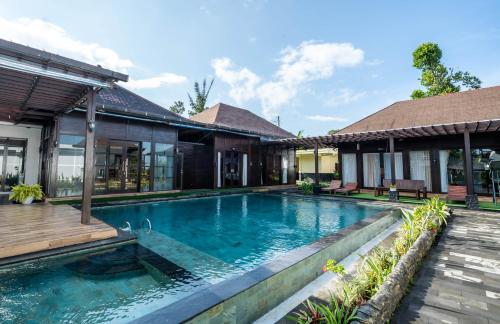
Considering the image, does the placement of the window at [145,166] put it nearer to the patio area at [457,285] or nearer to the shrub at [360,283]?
the shrub at [360,283]

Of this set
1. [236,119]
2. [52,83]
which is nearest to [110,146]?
[52,83]

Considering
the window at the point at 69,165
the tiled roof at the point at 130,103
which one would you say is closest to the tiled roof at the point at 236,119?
the tiled roof at the point at 130,103

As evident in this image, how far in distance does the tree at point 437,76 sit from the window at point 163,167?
22400mm

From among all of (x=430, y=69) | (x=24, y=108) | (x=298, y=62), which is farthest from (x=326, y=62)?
(x=24, y=108)

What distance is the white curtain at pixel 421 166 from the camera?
11.9 metres

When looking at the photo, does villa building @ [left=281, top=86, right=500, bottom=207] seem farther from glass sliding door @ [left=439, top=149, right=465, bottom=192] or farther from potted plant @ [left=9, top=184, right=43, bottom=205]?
potted plant @ [left=9, top=184, right=43, bottom=205]

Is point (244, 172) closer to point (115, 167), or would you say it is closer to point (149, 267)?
point (115, 167)

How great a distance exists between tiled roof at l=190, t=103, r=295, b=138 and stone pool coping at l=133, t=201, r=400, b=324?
13020mm

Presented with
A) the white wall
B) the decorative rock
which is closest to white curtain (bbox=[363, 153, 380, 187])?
the decorative rock

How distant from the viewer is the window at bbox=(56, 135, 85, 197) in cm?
903

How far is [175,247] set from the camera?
14.6 ft

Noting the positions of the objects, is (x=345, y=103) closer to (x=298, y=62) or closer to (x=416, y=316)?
(x=298, y=62)

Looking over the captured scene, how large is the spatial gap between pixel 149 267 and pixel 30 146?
464 inches

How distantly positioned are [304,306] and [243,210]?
20.3 ft
